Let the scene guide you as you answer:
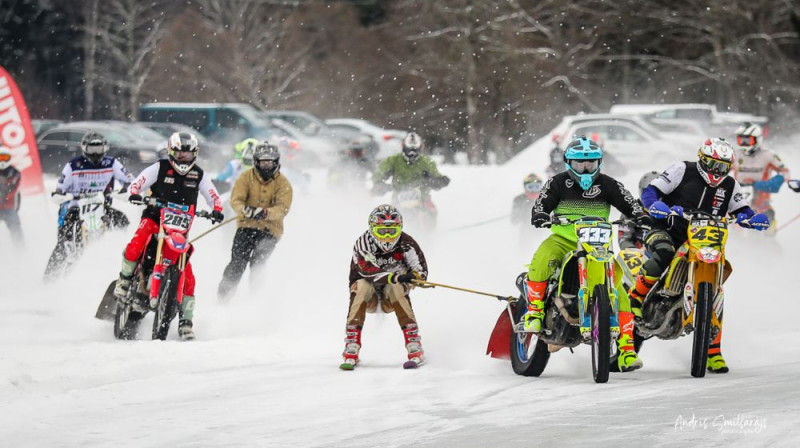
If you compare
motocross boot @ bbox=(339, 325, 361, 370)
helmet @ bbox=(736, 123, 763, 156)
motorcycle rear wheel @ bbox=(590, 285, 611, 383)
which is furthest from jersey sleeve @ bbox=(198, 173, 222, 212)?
helmet @ bbox=(736, 123, 763, 156)

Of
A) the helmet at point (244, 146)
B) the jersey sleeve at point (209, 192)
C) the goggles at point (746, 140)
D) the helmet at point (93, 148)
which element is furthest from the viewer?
the helmet at point (244, 146)

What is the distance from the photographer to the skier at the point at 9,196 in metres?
19.4

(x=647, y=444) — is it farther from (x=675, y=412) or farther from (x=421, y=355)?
(x=421, y=355)

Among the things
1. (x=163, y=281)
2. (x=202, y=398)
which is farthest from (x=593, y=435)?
(x=163, y=281)

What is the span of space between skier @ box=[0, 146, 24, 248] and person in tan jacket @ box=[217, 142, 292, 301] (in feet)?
17.3

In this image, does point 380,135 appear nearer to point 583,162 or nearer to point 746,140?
point 746,140

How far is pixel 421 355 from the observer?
11.5 metres

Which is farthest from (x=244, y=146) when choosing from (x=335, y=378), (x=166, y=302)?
(x=335, y=378)

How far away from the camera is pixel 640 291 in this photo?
11203 millimetres

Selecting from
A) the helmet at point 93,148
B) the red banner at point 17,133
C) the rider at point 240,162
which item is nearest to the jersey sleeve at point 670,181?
the helmet at point 93,148

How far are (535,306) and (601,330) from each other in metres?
0.85

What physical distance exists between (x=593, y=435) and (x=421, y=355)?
3.49 metres

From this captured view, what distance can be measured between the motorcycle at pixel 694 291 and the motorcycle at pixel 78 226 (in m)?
8.12

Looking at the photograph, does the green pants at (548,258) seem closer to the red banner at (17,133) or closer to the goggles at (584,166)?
the goggles at (584,166)
